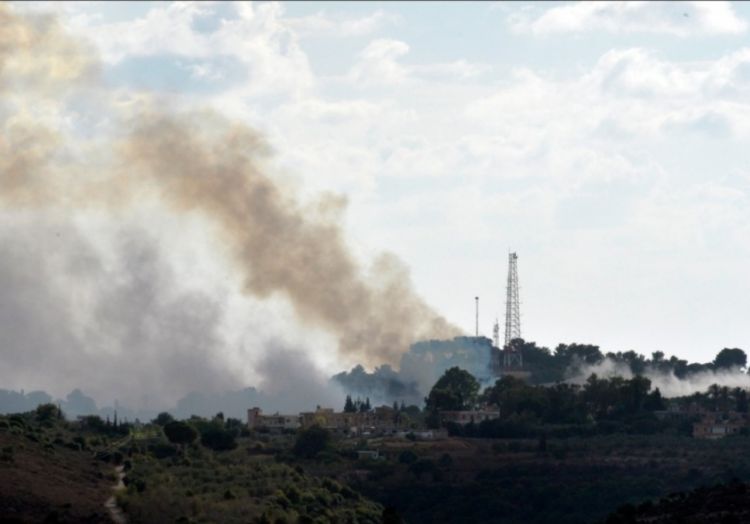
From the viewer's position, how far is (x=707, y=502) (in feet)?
341

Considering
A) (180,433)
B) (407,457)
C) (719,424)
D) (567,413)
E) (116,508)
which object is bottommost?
(116,508)

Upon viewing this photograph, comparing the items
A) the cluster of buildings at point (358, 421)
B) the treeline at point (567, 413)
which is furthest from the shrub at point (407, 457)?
the cluster of buildings at point (358, 421)

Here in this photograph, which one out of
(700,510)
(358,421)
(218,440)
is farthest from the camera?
(358,421)

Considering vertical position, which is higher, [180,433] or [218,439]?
[180,433]

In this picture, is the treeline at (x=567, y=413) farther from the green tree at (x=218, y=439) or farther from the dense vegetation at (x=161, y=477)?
the green tree at (x=218, y=439)

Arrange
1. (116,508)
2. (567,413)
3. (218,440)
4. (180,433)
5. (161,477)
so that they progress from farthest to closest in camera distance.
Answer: (567,413) < (218,440) < (180,433) < (161,477) < (116,508)

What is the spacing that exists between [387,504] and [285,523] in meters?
37.6

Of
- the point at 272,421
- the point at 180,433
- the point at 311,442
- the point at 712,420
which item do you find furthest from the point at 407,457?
the point at 712,420

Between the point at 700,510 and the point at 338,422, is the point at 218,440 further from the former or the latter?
the point at 700,510

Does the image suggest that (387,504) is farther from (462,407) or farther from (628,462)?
(462,407)

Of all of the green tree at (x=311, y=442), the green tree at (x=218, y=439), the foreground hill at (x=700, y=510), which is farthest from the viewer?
the green tree at (x=311, y=442)

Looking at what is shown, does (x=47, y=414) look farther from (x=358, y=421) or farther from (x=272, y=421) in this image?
(x=358, y=421)

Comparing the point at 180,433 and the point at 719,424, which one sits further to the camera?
the point at 719,424

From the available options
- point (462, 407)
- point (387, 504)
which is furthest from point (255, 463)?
point (462, 407)
